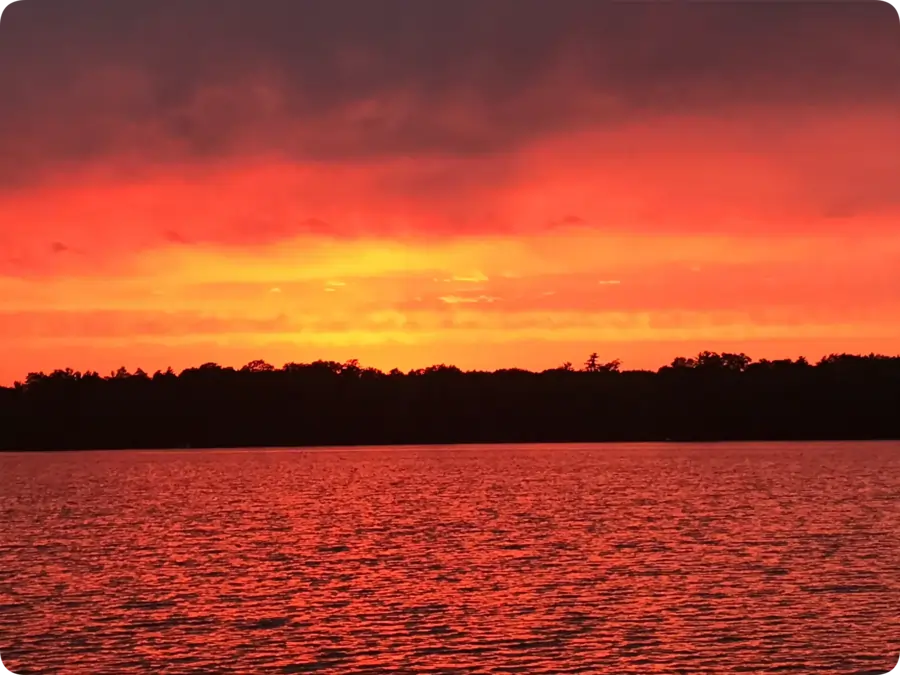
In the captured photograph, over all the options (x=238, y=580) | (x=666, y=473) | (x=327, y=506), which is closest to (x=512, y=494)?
(x=327, y=506)

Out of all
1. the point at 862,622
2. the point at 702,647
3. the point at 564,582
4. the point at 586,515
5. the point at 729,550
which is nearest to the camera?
the point at 702,647

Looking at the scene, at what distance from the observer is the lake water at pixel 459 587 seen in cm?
4441

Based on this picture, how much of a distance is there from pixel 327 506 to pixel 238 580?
2254 inches

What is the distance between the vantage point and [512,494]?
134 metres

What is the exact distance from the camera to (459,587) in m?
59.8

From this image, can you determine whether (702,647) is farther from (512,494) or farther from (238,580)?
(512,494)

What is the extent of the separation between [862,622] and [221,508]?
7960 cm

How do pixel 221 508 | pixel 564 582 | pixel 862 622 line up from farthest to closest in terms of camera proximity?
pixel 221 508, pixel 564 582, pixel 862 622

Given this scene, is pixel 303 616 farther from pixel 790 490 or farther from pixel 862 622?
pixel 790 490

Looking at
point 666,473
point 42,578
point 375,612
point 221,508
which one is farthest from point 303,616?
point 666,473

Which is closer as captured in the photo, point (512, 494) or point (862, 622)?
point (862, 622)

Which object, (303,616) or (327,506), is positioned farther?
(327,506)

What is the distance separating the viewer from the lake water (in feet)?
146

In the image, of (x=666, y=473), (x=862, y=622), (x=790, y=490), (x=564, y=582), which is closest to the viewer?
(x=862, y=622)
